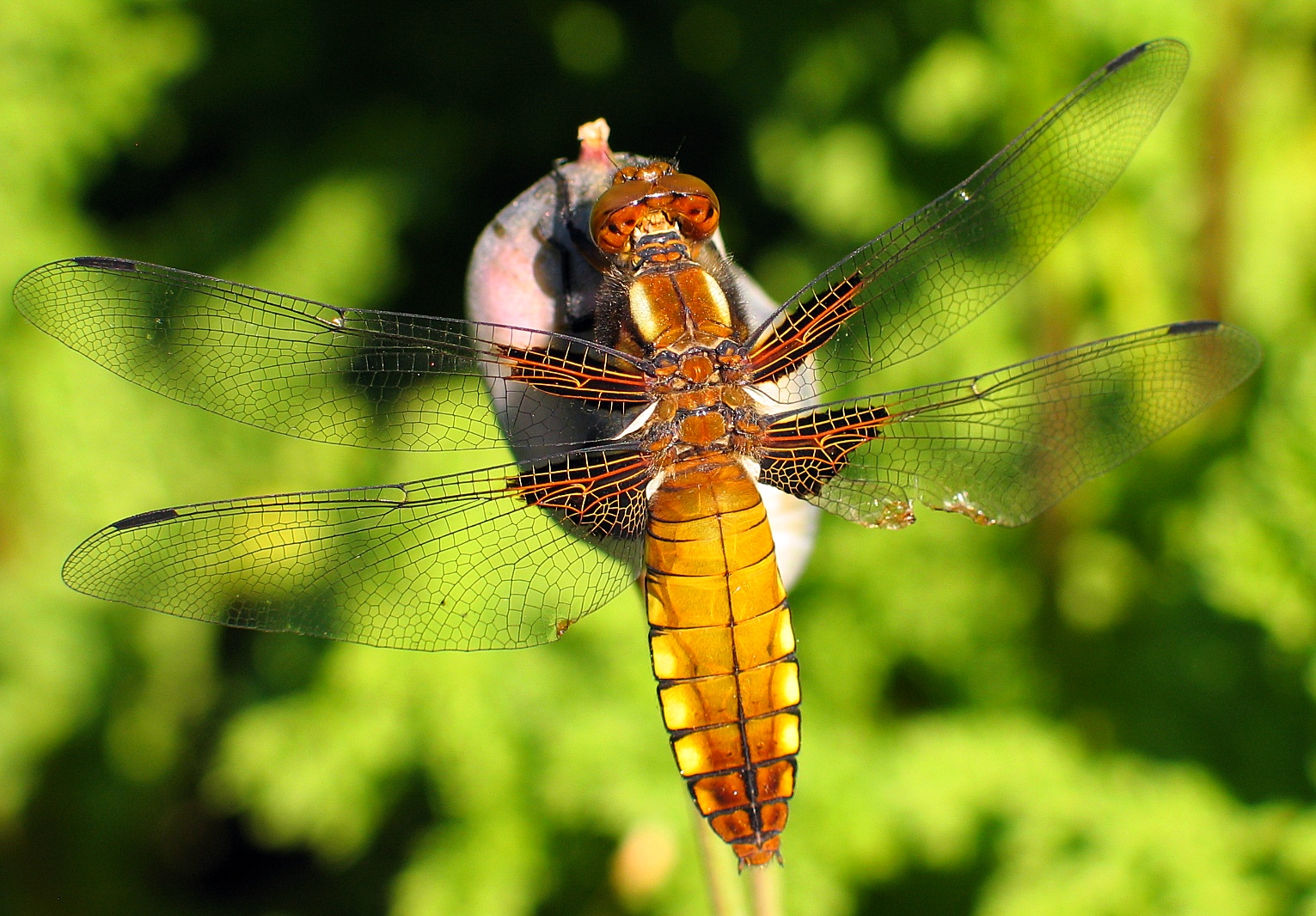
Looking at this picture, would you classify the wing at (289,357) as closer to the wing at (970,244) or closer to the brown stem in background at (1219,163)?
the wing at (970,244)

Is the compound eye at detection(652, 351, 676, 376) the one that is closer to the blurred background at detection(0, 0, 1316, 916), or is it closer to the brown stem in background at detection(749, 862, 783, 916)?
the brown stem in background at detection(749, 862, 783, 916)

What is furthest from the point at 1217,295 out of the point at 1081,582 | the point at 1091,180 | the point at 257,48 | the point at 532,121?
the point at 257,48

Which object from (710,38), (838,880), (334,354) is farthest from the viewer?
(710,38)

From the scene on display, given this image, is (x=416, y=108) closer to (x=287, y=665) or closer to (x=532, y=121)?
(x=532, y=121)

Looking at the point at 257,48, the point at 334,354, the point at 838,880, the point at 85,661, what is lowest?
the point at 838,880

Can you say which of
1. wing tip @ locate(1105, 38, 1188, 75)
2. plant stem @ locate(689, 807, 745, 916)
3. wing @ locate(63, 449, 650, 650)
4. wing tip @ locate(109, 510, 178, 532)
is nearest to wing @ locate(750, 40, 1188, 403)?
wing tip @ locate(1105, 38, 1188, 75)

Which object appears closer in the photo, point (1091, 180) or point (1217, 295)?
point (1091, 180)

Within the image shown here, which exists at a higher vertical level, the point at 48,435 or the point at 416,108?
the point at 416,108
